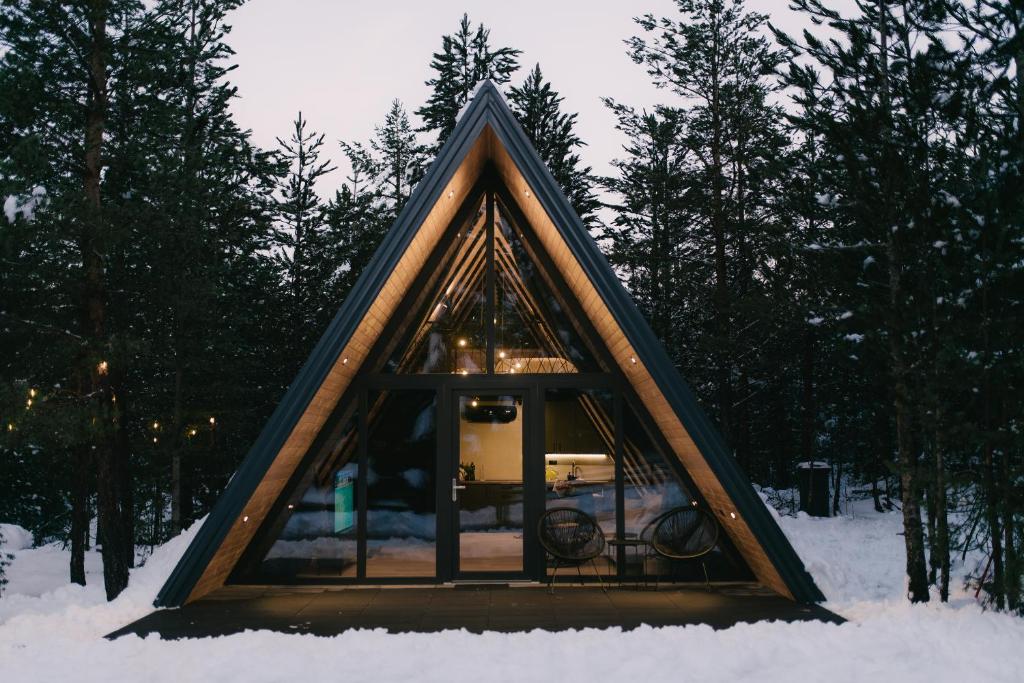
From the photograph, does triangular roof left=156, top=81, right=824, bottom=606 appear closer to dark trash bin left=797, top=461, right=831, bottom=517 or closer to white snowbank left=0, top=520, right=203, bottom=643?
white snowbank left=0, top=520, right=203, bottom=643

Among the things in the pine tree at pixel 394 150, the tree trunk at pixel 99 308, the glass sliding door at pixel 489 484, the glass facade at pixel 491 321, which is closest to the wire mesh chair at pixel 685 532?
the glass sliding door at pixel 489 484

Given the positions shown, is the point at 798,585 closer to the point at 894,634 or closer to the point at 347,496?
the point at 894,634

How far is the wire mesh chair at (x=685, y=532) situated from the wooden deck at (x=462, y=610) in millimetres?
409

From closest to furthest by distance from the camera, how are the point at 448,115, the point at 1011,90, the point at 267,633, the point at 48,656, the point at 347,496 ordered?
the point at 48,656 < the point at 267,633 < the point at 1011,90 < the point at 347,496 < the point at 448,115

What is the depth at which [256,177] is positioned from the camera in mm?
17281

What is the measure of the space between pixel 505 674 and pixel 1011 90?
240 inches

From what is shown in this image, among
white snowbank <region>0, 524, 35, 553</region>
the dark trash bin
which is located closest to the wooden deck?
the dark trash bin

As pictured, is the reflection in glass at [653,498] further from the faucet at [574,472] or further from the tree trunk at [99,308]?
the tree trunk at [99,308]

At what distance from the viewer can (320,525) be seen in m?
7.68

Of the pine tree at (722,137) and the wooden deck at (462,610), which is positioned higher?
the pine tree at (722,137)

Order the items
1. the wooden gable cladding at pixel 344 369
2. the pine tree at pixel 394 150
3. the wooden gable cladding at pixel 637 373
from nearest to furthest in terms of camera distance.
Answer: the wooden gable cladding at pixel 344 369
the wooden gable cladding at pixel 637 373
the pine tree at pixel 394 150

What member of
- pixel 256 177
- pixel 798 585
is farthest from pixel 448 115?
pixel 798 585

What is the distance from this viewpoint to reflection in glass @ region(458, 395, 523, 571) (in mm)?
7715

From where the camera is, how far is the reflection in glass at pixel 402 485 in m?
7.67
